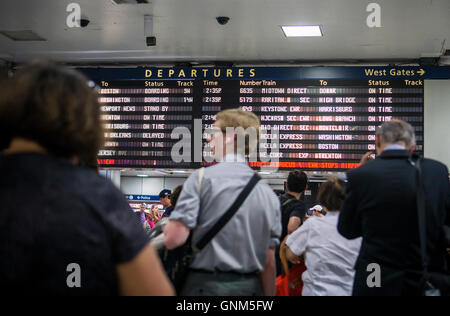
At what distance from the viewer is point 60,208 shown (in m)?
1.15

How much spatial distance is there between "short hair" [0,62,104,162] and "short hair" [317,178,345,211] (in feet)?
7.61

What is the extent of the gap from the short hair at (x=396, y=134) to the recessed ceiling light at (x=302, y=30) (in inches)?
108

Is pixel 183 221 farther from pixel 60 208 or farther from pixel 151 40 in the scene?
pixel 151 40

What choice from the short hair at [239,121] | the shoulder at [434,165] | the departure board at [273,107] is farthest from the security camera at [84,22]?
the shoulder at [434,165]

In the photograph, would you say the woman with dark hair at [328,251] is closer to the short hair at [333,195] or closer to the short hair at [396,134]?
the short hair at [333,195]

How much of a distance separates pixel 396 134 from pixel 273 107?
132 inches

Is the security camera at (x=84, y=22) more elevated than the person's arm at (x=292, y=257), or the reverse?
the security camera at (x=84, y=22)

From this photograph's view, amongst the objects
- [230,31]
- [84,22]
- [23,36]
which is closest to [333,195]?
Result: [230,31]

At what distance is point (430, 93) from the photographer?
234 inches

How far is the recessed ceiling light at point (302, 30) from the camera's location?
5132mm

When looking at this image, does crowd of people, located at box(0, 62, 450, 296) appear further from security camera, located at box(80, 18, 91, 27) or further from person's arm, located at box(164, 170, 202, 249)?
security camera, located at box(80, 18, 91, 27)

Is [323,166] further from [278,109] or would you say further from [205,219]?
[205,219]

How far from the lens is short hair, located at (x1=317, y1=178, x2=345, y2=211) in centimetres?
328
